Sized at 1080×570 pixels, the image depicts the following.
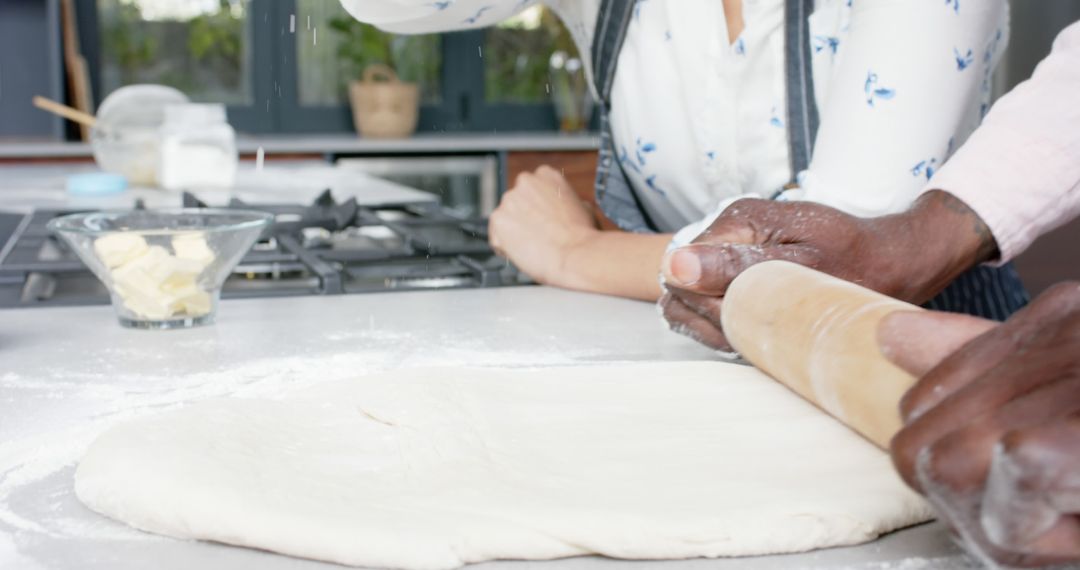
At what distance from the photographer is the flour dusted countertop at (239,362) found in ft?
1.76

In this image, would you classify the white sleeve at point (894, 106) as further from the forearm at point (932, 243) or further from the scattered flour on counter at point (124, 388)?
the scattered flour on counter at point (124, 388)

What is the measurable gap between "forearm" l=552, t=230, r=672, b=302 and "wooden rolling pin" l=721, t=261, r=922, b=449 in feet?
1.09

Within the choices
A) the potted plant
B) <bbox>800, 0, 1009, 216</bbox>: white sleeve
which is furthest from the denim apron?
the potted plant

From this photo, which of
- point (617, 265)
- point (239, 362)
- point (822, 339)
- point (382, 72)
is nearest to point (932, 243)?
point (822, 339)

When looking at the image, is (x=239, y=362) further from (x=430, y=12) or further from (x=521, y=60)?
(x=521, y=60)

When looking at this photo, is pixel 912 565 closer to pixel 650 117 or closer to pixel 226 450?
pixel 226 450

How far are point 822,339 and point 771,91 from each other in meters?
0.58

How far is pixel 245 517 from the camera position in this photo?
54 cm

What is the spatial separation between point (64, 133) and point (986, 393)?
12.3 ft

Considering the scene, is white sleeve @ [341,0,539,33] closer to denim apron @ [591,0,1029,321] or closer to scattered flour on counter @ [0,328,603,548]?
denim apron @ [591,0,1029,321]

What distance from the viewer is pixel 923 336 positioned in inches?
23.2

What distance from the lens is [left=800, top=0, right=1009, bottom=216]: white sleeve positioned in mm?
1010

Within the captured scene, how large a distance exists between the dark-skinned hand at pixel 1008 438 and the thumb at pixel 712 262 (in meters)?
0.32

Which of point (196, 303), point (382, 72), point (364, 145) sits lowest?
point (364, 145)
